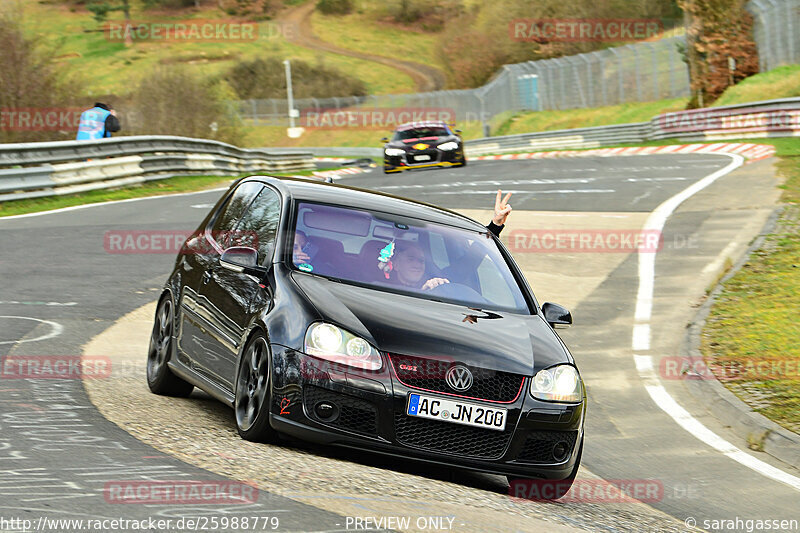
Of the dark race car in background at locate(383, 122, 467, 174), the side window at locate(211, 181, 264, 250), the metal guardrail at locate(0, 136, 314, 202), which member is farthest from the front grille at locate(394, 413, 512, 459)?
the dark race car in background at locate(383, 122, 467, 174)

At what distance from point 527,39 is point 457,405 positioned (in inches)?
3174

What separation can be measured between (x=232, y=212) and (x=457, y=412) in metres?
2.81

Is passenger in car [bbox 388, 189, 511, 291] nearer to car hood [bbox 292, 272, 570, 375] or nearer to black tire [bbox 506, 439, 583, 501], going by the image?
car hood [bbox 292, 272, 570, 375]

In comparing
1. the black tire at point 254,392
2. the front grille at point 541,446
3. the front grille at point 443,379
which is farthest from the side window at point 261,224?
the front grille at point 541,446

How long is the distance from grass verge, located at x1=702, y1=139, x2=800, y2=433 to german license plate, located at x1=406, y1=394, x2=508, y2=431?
10.4 feet

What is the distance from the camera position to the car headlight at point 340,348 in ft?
19.8

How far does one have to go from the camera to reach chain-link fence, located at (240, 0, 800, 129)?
1893 inches

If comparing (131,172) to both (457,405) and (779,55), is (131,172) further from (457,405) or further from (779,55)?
(779,55)

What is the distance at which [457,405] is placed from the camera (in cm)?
608

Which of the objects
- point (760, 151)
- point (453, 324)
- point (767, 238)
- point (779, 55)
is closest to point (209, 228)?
point (453, 324)

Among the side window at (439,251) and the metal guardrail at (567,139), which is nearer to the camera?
the side window at (439,251)

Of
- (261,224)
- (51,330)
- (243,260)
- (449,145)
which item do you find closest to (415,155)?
(449,145)

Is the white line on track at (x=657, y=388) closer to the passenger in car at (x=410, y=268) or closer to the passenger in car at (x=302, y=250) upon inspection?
the passenger in car at (x=410, y=268)

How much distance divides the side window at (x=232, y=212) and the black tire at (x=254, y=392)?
142cm
